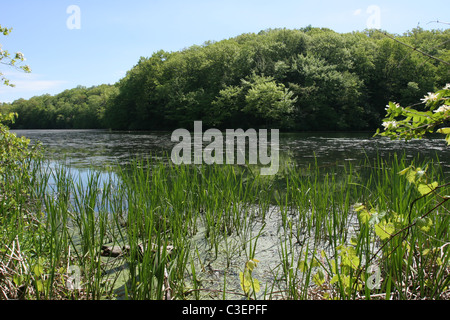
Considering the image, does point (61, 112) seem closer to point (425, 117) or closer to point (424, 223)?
point (425, 117)

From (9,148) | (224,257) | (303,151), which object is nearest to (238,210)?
(224,257)

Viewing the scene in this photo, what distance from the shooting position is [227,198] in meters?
3.85

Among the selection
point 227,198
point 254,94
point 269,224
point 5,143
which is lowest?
point 269,224

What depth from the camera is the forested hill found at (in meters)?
35.6

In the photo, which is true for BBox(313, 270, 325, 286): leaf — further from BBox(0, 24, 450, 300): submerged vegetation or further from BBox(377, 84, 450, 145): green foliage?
BBox(377, 84, 450, 145): green foliage

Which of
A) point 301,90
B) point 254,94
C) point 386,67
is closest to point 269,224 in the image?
point 254,94

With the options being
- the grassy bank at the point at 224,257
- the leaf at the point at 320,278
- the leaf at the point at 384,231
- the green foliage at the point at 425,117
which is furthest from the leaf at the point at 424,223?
the leaf at the point at 320,278

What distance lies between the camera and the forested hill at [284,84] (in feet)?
117

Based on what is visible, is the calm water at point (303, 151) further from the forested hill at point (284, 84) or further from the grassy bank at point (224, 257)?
the forested hill at point (284, 84)

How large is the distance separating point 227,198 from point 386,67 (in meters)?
40.9

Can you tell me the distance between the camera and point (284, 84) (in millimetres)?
39219
